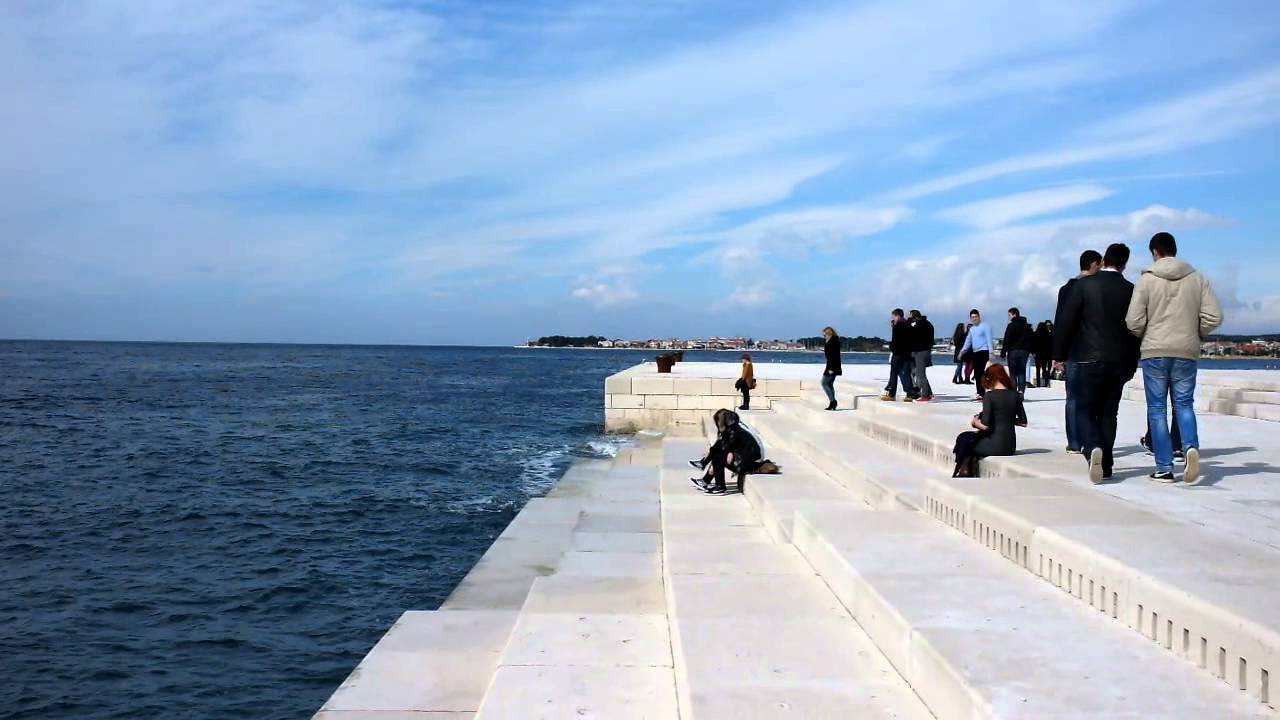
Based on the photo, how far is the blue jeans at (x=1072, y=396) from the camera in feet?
23.4

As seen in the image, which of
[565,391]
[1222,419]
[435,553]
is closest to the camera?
[435,553]

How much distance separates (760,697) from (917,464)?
4971 mm

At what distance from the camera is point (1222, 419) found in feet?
39.7

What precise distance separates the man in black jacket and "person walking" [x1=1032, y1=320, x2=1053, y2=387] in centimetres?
924

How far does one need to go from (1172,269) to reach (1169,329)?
40 cm

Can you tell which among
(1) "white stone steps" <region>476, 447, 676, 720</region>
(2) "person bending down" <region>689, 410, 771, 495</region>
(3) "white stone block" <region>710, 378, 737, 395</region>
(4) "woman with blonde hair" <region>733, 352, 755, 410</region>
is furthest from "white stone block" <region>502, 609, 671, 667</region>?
(3) "white stone block" <region>710, 378, 737, 395</region>

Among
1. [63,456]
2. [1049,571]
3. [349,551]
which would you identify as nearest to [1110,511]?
[1049,571]

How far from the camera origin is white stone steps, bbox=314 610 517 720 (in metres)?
5.16

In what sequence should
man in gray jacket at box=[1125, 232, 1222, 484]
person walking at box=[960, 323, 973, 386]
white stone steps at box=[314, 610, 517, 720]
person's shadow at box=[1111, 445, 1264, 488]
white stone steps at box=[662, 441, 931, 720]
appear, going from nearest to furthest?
1. white stone steps at box=[662, 441, 931, 720]
2. white stone steps at box=[314, 610, 517, 720]
3. man in gray jacket at box=[1125, 232, 1222, 484]
4. person's shadow at box=[1111, 445, 1264, 488]
5. person walking at box=[960, 323, 973, 386]

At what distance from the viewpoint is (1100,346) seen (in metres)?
6.91

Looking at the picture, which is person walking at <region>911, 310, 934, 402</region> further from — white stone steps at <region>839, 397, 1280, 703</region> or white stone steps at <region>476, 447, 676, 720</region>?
white stone steps at <region>839, 397, 1280, 703</region>

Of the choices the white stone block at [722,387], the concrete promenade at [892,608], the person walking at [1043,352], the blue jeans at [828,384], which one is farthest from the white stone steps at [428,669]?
the white stone block at [722,387]

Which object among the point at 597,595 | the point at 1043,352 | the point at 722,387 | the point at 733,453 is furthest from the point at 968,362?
the point at 597,595

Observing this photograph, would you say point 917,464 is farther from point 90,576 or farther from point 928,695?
point 90,576
